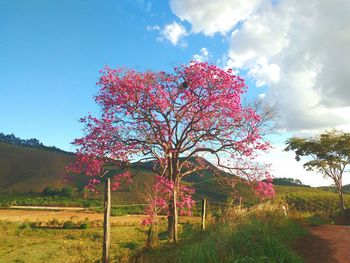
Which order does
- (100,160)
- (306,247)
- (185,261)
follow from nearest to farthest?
1. (185,261)
2. (306,247)
3. (100,160)

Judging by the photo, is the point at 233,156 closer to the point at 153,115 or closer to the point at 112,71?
the point at 153,115

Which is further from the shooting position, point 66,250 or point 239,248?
point 66,250

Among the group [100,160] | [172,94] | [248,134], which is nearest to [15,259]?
[100,160]

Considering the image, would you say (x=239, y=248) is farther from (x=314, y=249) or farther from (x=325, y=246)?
(x=325, y=246)

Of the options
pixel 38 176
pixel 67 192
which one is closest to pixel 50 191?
pixel 67 192

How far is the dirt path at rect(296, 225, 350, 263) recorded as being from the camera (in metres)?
10.1

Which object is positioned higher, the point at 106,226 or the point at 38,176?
the point at 38,176

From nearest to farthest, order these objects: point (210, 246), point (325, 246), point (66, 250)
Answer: point (210, 246) < point (325, 246) < point (66, 250)

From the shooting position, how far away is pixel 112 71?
18141mm

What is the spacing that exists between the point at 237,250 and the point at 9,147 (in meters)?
114

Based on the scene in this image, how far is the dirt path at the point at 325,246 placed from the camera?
10070 mm

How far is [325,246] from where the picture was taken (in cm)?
1152

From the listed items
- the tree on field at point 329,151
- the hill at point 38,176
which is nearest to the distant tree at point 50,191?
the hill at point 38,176

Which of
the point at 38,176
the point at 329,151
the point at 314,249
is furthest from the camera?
the point at 38,176
